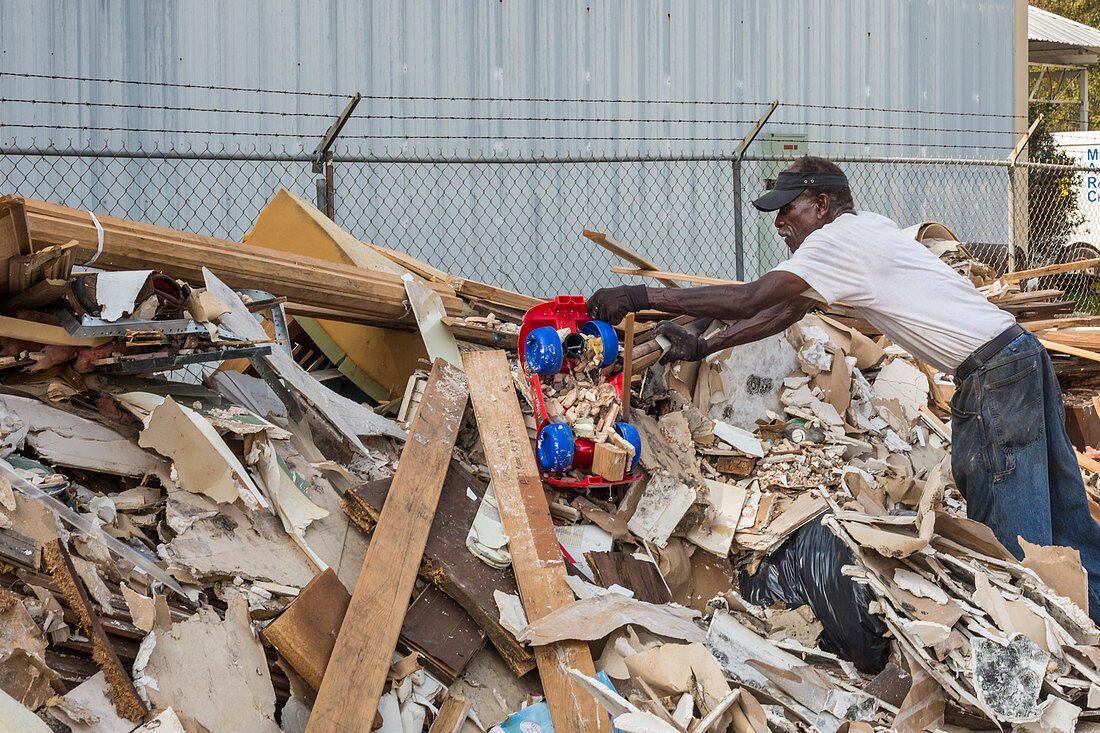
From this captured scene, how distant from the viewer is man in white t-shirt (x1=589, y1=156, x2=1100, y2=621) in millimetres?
3574

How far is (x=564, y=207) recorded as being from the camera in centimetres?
820

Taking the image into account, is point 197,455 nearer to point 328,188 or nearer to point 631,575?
point 631,575

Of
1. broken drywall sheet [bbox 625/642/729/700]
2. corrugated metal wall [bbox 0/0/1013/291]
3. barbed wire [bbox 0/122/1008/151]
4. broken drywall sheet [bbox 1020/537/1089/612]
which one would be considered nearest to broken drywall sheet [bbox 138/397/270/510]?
broken drywall sheet [bbox 625/642/729/700]

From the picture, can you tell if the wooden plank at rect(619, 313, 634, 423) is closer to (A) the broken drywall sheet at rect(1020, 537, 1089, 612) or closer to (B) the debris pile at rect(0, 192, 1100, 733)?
(B) the debris pile at rect(0, 192, 1100, 733)

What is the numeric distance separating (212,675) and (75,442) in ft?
3.73

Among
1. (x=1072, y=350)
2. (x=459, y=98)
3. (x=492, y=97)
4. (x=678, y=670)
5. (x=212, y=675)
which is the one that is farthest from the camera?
(x=492, y=97)

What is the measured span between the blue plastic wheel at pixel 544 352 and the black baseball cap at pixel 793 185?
1080mm

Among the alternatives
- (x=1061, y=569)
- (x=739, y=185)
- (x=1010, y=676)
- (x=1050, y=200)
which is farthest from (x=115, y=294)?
(x=1050, y=200)

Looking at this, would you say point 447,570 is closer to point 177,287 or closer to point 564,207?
point 177,287

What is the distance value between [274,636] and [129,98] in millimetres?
5377

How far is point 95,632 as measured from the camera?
2.37 meters

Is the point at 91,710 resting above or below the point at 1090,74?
below

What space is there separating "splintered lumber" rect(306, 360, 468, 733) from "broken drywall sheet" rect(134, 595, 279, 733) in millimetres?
172

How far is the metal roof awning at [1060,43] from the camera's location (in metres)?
17.5
